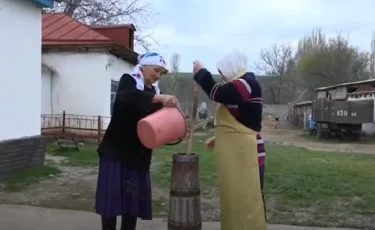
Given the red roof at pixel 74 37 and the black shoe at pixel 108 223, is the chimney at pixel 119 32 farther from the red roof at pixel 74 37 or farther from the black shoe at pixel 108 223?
the black shoe at pixel 108 223

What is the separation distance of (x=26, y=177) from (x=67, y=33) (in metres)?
8.97

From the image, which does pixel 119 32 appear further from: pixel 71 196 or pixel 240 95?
pixel 240 95

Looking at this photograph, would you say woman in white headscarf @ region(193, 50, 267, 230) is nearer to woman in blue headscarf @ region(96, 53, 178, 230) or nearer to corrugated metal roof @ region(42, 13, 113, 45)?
woman in blue headscarf @ region(96, 53, 178, 230)

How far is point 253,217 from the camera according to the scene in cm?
367

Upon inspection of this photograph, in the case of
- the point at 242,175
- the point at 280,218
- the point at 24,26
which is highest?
the point at 24,26

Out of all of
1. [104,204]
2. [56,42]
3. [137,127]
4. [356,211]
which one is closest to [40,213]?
[104,204]

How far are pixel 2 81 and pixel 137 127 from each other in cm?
488

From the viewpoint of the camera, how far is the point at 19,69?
8.16 m

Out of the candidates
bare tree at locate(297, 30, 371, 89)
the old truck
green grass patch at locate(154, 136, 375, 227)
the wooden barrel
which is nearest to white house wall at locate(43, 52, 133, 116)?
green grass patch at locate(154, 136, 375, 227)

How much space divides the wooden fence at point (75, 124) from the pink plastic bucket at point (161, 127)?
1173 cm

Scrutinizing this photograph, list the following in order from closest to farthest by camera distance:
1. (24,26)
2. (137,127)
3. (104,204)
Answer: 1. (137,127)
2. (104,204)
3. (24,26)

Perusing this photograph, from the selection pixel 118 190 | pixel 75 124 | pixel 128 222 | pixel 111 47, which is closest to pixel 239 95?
pixel 118 190

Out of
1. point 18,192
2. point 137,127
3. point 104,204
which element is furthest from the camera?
point 18,192

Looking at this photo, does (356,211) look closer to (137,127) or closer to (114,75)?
(137,127)
